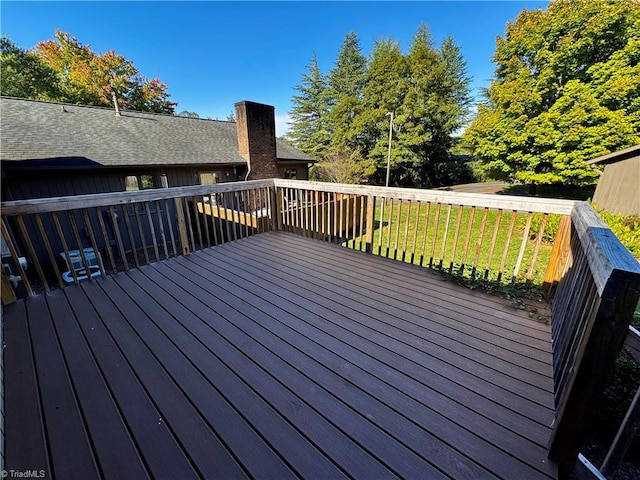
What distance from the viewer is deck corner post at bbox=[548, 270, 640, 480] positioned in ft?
2.82

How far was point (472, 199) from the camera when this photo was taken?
268 cm

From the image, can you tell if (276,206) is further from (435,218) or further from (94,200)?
(435,218)

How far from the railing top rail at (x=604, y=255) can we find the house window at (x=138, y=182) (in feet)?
32.3

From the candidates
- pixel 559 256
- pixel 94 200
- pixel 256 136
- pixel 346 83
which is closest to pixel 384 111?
pixel 346 83

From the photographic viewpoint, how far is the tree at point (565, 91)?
879 centimetres

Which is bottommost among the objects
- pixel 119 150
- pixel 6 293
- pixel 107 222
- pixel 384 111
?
pixel 107 222

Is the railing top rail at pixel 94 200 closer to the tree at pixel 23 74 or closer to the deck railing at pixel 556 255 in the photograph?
the deck railing at pixel 556 255

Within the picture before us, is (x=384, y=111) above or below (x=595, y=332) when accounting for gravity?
above

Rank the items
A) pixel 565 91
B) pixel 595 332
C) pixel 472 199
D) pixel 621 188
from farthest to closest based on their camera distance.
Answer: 1. pixel 565 91
2. pixel 621 188
3. pixel 472 199
4. pixel 595 332

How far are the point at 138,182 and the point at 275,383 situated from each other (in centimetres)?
918

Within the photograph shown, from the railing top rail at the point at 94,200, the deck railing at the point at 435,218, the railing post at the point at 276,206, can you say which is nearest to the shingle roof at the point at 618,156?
the deck railing at the point at 435,218

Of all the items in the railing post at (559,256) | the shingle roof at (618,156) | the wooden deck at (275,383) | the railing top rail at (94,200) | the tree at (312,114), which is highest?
the tree at (312,114)

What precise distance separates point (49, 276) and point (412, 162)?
18350 millimetres

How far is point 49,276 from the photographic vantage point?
21.1 feet
